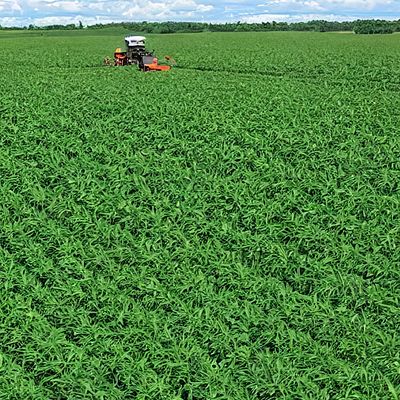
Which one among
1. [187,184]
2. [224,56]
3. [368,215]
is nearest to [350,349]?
[368,215]

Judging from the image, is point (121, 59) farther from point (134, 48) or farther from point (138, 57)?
point (138, 57)

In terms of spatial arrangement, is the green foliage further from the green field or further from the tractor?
the green field

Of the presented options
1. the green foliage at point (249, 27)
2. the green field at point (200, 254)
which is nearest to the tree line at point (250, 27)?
the green foliage at point (249, 27)

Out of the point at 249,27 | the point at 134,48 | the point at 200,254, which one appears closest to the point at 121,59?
the point at 134,48

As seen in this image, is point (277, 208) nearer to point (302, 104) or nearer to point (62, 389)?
point (62, 389)

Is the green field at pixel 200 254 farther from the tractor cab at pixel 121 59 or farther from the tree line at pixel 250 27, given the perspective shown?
the tree line at pixel 250 27

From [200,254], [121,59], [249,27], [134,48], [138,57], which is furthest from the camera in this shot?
[249,27]

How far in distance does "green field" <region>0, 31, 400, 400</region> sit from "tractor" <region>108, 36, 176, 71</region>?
10.7m

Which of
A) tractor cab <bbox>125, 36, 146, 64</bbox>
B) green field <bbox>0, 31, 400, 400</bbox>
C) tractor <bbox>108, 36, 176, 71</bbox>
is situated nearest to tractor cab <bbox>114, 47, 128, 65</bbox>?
tractor <bbox>108, 36, 176, 71</bbox>

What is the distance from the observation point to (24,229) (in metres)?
7.37

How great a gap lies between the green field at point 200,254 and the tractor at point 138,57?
10.7m

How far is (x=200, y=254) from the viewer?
658 cm

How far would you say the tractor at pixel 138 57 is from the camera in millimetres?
22969

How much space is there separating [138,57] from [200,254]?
19046 millimetres
